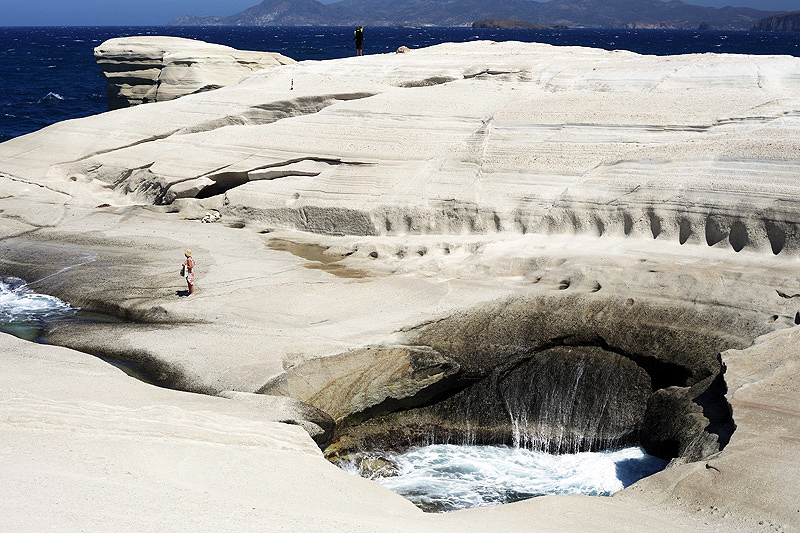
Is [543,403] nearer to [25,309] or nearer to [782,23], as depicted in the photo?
[25,309]

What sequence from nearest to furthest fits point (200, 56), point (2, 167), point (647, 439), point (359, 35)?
point (647, 439) < point (2, 167) < point (359, 35) < point (200, 56)

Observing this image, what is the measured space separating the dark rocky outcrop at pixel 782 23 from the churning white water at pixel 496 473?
180 meters

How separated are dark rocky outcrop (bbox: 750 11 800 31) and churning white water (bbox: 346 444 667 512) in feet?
592

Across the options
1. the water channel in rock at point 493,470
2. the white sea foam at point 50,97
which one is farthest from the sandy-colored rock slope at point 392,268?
the white sea foam at point 50,97

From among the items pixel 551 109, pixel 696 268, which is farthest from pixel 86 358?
pixel 551 109

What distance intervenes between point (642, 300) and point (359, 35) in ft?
50.2

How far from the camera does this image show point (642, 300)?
1033 centimetres

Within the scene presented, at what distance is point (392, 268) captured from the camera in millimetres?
12352

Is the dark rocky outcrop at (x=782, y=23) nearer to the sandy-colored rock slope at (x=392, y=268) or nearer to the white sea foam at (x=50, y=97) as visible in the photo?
the white sea foam at (x=50, y=97)

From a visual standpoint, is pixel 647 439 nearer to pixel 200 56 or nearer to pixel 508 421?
pixel 508 421

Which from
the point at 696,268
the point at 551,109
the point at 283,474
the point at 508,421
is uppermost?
the point at 551,109

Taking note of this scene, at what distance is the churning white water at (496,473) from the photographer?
8117 millimetres

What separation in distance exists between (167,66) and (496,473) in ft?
73.6

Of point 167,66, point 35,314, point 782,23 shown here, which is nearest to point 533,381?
point 35,314
